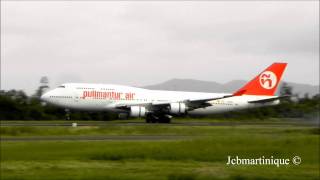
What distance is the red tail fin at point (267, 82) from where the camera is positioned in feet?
191

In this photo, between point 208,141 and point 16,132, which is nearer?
point 208,141

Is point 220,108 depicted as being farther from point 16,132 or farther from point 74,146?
point 74,146

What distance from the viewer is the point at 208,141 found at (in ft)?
84.9

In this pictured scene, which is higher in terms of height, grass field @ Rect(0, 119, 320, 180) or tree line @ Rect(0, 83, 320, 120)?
tree line @ Rect(0, 83, 320, 120)

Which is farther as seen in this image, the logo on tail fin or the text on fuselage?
the logo on tail fin

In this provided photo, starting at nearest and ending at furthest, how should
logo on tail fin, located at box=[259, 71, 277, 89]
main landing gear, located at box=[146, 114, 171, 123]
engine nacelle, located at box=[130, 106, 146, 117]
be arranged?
1. engine nacelle, located at box=[130, 106, 146, 117]
2. main landing gear, located at box=[146, 114, 171, 123]
3. logo on tail fin, located at box=[259, 71, 277, 89]

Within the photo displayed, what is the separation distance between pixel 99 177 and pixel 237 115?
4786 centimetres

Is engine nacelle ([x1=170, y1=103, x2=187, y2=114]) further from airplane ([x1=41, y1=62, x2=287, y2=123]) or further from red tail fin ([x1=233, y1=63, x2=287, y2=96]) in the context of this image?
red tail fin ([x1=233, y1=63, x2=287, y2=96])

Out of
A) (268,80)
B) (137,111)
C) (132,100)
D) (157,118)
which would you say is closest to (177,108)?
(157,118)

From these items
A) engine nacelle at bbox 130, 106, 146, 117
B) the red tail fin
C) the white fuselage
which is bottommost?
engine nacelle at bbox 130, 106, 146, 117

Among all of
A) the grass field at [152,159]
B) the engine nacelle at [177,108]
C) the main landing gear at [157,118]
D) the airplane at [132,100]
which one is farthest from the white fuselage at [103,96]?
the grass field at [152,159]

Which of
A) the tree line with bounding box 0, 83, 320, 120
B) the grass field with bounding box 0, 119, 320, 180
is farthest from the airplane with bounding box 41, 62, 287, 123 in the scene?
the grass field with bounding box 0, 119, 320, 180

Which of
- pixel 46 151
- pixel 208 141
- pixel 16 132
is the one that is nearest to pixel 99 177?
pixel 46 151

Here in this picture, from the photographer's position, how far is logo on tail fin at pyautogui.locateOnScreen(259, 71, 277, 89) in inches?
2302
